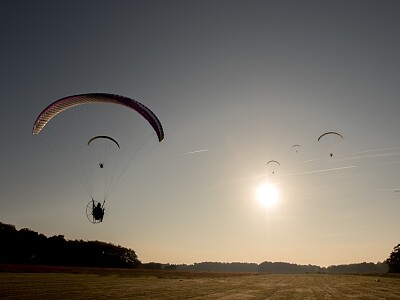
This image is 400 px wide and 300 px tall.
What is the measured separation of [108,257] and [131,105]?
3824 inches

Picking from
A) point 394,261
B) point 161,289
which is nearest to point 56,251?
point 161,289

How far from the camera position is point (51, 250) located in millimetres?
98188

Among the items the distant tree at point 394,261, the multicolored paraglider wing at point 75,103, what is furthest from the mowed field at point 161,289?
the distant tree at point 394,261

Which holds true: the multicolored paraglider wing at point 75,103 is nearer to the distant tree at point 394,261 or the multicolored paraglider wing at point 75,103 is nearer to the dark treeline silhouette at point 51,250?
the dark treeline silhouette at point 51,250

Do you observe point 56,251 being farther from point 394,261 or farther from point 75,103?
point 394,261

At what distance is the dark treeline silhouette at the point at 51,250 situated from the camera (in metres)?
87.6

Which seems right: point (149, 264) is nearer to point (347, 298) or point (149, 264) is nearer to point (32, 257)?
point (32, 257)

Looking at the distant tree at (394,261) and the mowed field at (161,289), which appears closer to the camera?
the mowed field at (161,289)

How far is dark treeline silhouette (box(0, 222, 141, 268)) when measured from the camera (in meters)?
87.6

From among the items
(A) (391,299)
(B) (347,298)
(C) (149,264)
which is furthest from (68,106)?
(C) (149,264)

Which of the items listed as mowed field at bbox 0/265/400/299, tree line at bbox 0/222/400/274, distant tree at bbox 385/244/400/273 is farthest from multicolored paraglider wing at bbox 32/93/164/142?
distant tree at bbox 385/244/400/273

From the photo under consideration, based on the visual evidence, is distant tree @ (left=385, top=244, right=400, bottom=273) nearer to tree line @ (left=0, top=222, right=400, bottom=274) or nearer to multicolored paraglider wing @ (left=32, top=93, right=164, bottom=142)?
tree line @ (left=0, top=222, right=400, bottom=274)

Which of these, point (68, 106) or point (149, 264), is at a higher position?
point (149, 264)

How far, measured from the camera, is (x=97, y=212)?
95.1ft
